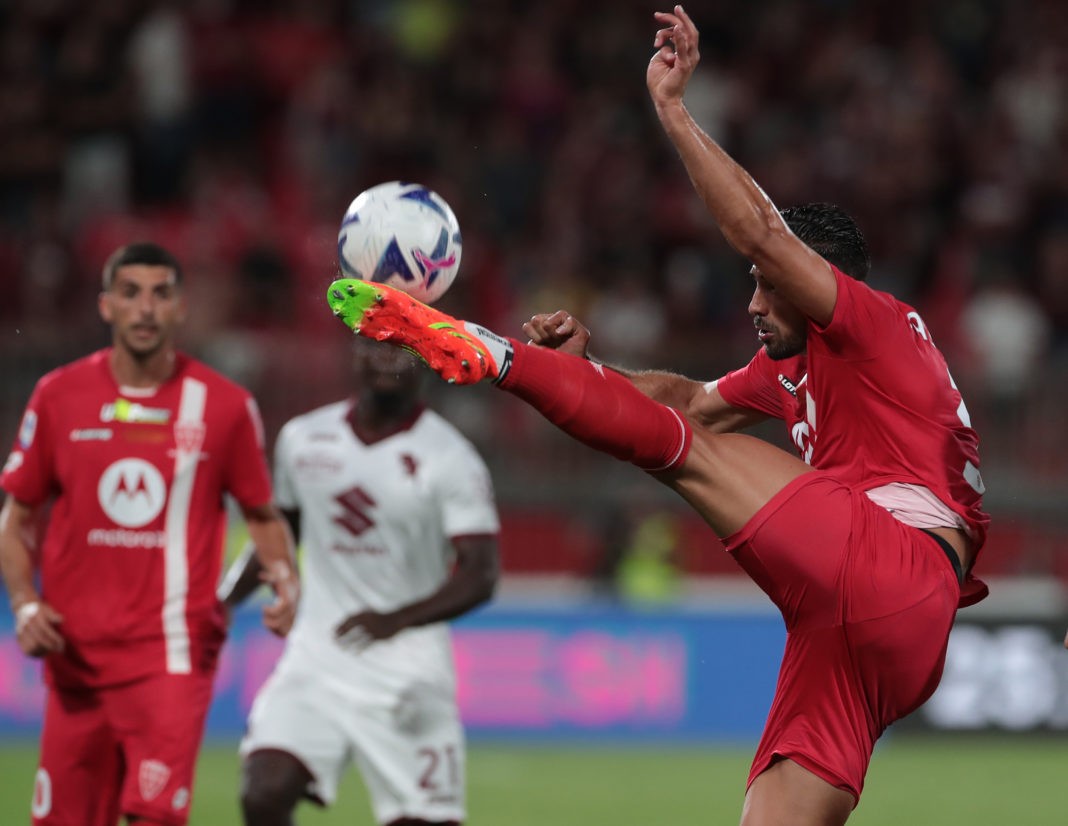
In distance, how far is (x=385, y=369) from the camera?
7043 millimetres

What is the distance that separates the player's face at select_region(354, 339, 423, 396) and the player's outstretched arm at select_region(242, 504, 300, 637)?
832 millimetres

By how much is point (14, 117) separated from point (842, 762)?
10740mm

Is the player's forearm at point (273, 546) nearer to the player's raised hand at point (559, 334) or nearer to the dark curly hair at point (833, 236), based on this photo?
the player's raised hand at point (559, 334)

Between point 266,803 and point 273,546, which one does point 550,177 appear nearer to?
point 273,546

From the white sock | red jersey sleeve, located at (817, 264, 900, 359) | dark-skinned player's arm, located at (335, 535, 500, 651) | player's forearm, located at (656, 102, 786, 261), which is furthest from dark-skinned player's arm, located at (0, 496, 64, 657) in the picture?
red jersey sleeve, located at (817, 264, 900, 359)

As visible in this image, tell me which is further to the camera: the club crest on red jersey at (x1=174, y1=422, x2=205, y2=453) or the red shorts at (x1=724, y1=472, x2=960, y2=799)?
Result: the club crest on red jersey at (x1=174, y1=422, x2=205, y2=453)

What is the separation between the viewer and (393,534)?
7094mm

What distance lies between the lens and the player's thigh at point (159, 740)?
586 centimetres

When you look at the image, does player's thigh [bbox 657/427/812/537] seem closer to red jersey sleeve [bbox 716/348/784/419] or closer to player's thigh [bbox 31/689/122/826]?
red jersey sleeve [bbox 716/348/784/419]

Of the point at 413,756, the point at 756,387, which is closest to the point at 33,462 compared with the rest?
the point at 413,756

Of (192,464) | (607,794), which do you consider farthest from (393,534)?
(607,794)

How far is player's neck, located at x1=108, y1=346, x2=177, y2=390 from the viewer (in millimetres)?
6344

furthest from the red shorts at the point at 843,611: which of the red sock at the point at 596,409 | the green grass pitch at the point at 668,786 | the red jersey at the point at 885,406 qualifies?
the green grass pitch at the point at 668,786

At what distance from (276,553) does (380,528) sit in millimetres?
780
